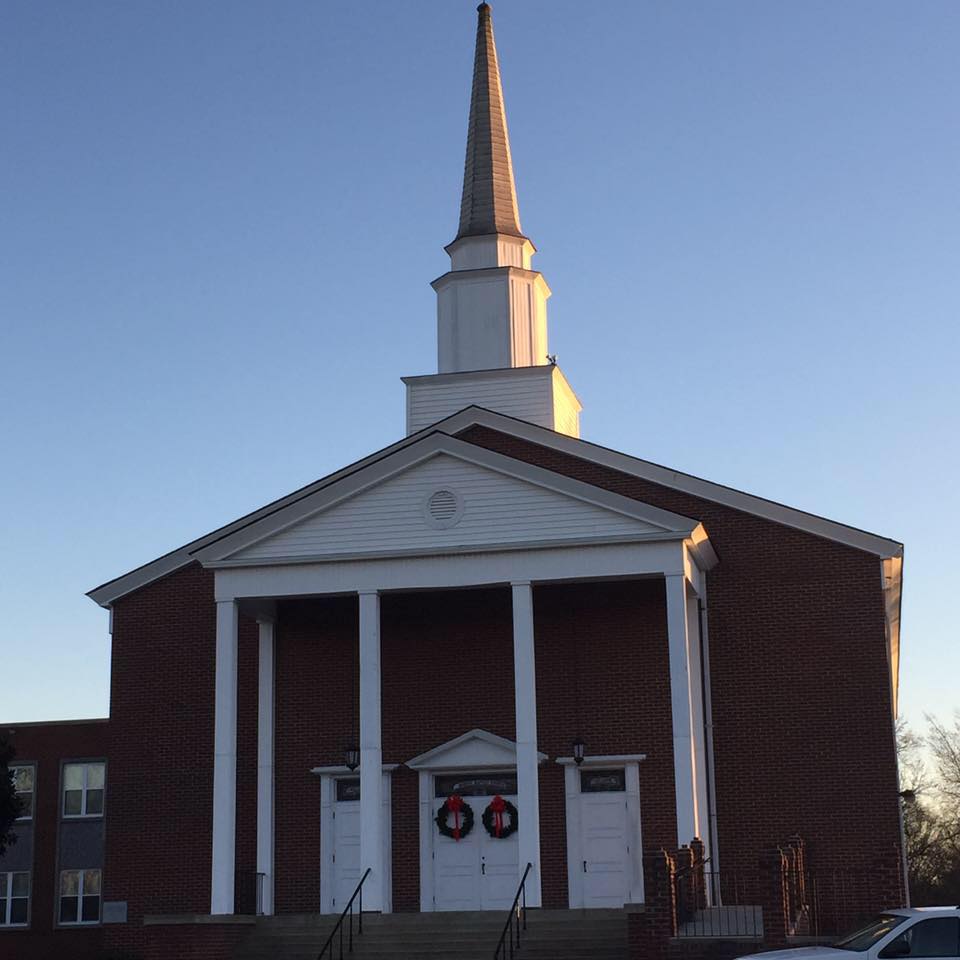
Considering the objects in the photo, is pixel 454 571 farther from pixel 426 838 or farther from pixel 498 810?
pixel 426 838

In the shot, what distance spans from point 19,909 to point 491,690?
1191cm

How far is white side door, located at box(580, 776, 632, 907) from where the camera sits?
81.8ft

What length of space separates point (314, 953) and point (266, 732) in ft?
17.8

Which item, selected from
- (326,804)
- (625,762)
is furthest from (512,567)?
(326,804)

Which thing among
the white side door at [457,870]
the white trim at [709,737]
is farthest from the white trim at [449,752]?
the white trim at [709,737]

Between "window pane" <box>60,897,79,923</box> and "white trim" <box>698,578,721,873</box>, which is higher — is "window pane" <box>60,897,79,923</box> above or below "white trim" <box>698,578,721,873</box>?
below

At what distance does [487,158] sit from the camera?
32.6m

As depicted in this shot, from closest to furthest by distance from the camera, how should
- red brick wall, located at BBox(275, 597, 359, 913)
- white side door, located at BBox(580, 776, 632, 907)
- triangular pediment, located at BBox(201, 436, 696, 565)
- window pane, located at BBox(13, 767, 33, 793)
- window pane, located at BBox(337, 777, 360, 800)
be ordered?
1. triangular pediment, located at BBox(201, 436, 696, 565)
2. white side door, located at BBox(580, 776, 632, 907)
3. red brick wall, located at BBox(275, 597, 359, 913)
4. window pane, located at BBox(337, 777, 360, 800)
5. window pane, located at BBox(13, 767, 33, 793)

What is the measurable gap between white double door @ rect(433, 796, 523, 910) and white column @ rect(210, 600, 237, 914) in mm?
3629

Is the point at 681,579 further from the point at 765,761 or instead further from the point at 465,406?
the point at 465,406

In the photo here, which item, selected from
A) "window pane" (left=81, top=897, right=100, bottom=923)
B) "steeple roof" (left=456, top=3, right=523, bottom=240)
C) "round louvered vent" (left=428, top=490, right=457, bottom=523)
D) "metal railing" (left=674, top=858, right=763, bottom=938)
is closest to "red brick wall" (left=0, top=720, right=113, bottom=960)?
"window pane" (left=81, top=897, right=100, bottom=923)

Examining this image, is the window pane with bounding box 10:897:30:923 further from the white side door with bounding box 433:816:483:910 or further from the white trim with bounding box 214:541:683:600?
the white trim with bounding box 214:541:683:600

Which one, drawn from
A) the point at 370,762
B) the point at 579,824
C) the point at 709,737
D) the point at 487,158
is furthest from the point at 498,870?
the point at 487,158

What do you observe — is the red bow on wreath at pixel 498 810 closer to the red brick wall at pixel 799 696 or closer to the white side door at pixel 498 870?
the white side door at pixel 498 870
